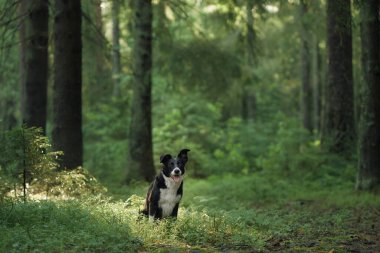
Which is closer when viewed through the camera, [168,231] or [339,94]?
[168,231]

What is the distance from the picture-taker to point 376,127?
1375 cm

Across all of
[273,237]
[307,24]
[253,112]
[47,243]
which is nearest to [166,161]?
[273,237]

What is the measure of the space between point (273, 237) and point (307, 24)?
13.4 meters

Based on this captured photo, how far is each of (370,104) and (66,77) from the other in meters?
7.18

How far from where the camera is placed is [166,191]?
910cm

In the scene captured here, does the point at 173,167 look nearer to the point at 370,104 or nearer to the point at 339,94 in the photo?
the point at 370,104

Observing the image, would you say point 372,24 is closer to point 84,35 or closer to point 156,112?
point 84,35

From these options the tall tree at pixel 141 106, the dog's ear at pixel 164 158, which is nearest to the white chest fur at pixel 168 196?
the dog's ear at pixel 164 158

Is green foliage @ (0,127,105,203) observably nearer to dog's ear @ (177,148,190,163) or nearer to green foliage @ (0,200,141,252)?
green foliage @ (0,200,141,252)

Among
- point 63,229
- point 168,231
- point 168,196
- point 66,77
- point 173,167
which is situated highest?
point 66,77

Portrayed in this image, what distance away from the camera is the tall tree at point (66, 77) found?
12.2 metres

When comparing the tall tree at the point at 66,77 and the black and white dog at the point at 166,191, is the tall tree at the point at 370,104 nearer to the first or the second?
the black and white dog at the point at 166,191

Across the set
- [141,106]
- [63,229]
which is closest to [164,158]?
[63,229]

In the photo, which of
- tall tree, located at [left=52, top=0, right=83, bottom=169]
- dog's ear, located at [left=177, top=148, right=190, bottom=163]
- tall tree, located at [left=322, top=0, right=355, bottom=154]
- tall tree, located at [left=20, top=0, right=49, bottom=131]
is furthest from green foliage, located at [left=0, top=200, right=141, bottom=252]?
tall tree, located at [left=322, top=0, right=355, bottom=154]
